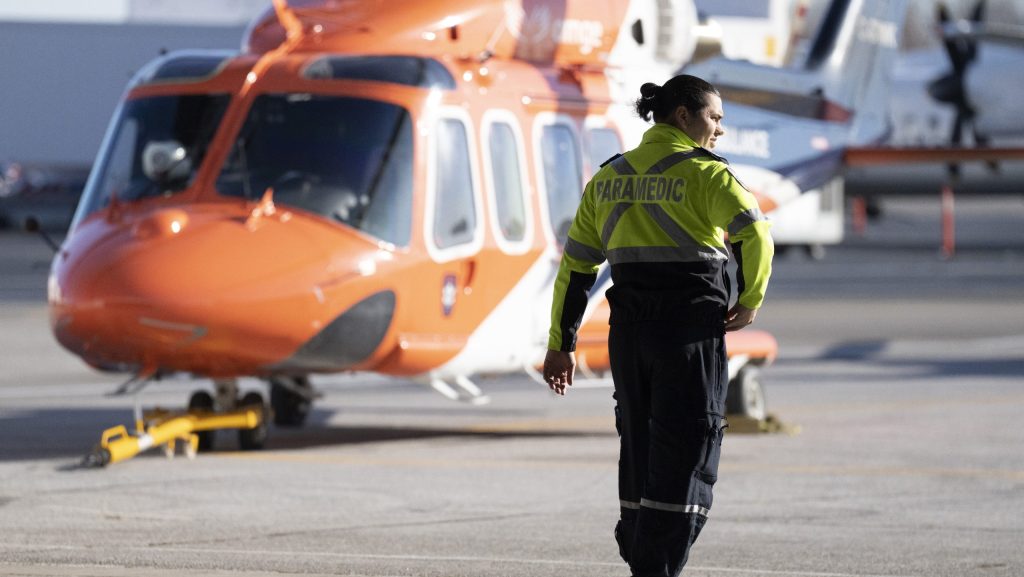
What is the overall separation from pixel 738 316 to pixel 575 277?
0.66 m

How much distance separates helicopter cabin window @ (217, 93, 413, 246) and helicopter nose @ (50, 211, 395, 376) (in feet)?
0.85

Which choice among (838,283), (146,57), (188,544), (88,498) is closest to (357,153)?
(88,498)

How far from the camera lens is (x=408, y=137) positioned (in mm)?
12078

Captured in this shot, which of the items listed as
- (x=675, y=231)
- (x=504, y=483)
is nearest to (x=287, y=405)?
(x=504, y=483)

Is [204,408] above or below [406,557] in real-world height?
below

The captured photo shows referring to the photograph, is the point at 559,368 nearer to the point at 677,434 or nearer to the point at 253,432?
the point at 677,434

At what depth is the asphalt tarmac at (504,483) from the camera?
807 centimetres

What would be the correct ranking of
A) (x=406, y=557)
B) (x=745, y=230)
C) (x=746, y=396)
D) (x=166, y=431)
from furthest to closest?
Result: (x=746, y=396)
(x=166, y=431)
(x=406, y=557)
(x=745, y=230)

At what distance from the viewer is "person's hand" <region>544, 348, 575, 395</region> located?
22.4 ft

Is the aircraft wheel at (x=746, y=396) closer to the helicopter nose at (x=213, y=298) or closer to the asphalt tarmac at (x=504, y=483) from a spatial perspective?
the asphalt tarmac at (x=504, y=483)

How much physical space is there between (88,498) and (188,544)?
1787 mm

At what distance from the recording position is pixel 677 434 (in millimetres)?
6488

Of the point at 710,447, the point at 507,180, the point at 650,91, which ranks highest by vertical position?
the point at 650,91

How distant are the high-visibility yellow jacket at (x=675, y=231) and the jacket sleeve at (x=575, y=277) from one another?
0.09m
